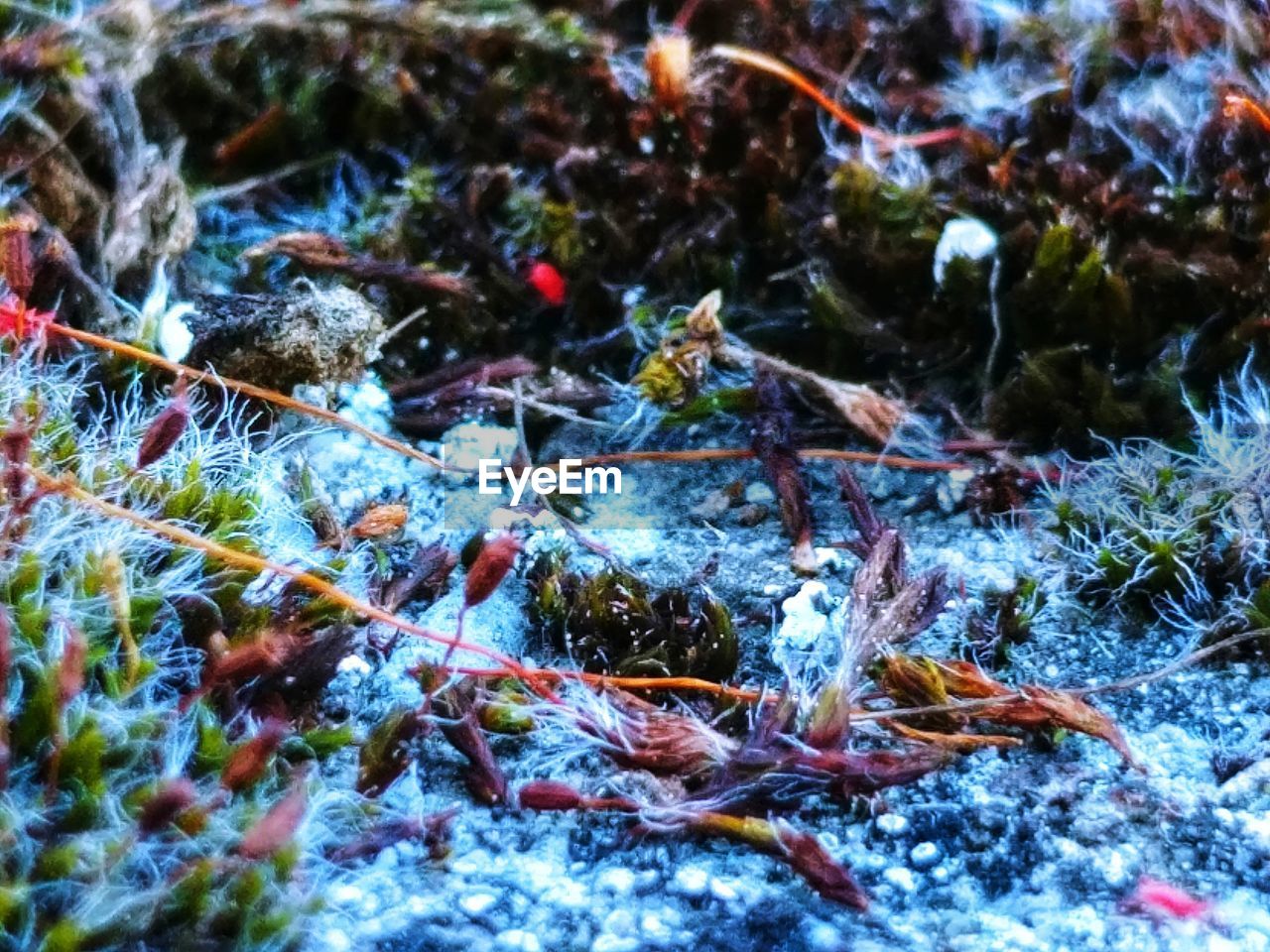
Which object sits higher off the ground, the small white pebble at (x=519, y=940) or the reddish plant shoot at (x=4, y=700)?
the reddish plant shoot at (x=4, y=700)

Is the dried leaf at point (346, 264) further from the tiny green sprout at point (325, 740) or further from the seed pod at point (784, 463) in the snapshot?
the tiny green sprout at point (325, 740)

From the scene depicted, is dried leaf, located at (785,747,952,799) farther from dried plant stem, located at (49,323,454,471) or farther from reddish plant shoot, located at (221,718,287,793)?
dried plant stem, located at (49,323,454,471)

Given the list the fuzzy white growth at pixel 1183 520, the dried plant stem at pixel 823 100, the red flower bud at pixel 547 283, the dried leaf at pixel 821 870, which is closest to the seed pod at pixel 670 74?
the dried plant stem at pixel 823 100

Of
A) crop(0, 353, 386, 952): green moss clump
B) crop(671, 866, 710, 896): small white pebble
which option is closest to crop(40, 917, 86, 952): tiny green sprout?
crop(0, 353, 386, 952): green moss clump

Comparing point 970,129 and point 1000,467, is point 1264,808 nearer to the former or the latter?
point 1000,467

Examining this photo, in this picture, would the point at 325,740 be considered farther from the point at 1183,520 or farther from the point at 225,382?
the point at 1183,520

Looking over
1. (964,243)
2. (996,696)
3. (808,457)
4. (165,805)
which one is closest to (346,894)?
(165,805)
